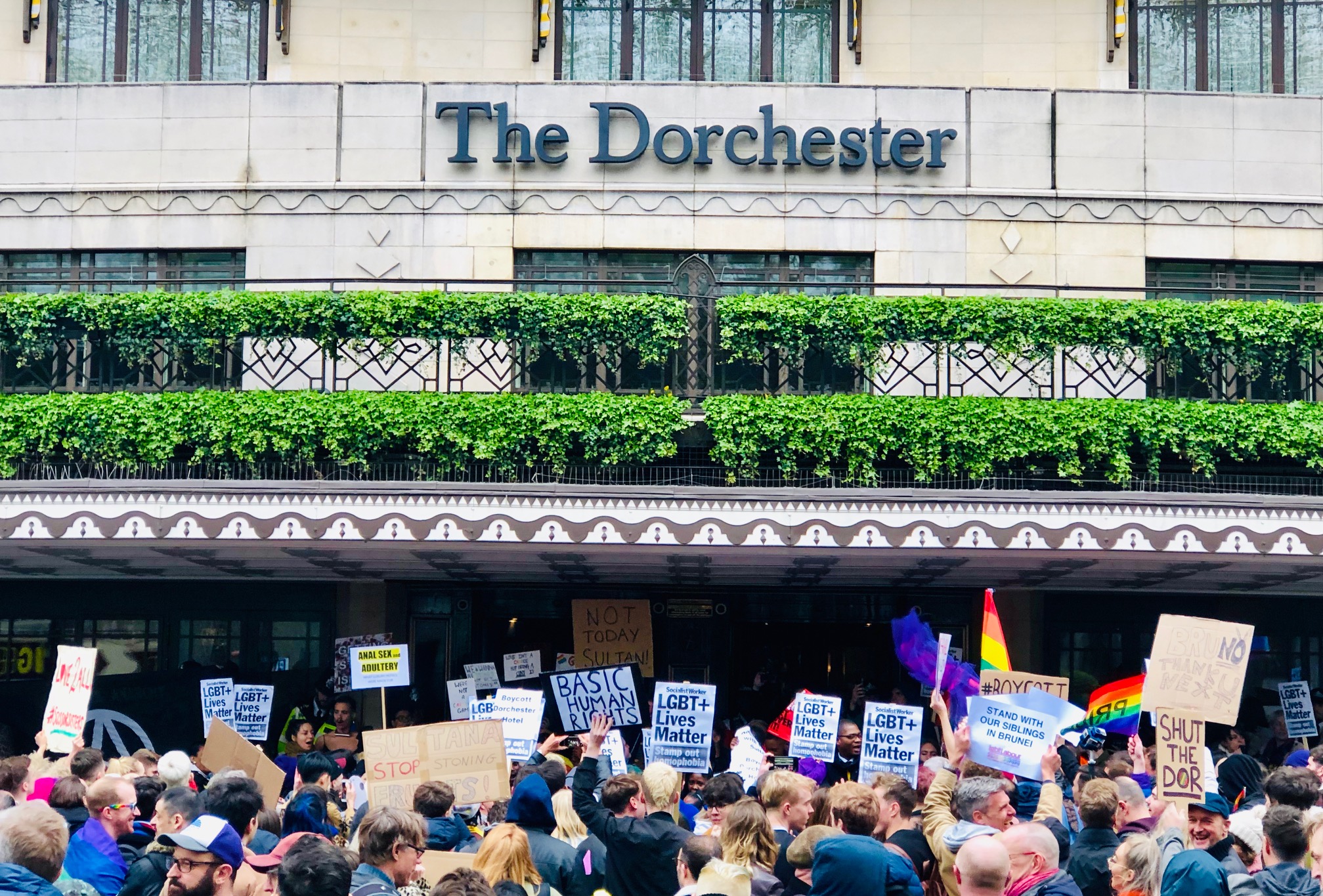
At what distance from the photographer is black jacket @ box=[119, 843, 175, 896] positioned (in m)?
7.93

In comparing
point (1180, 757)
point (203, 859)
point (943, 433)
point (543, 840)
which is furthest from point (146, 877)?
point (943, 433)

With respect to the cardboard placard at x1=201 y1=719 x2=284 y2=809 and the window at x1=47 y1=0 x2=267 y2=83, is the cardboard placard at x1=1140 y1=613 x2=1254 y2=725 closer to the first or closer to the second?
the cardboard placard at x1=201 y1=719 x2=284 y2=809

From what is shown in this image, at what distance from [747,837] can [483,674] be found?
30.8ft

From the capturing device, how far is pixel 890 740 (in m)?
12.8

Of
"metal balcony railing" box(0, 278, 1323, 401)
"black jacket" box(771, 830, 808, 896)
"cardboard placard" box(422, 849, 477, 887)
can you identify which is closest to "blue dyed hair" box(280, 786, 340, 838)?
"cardboard placard" box(422, 849, 477, 887)

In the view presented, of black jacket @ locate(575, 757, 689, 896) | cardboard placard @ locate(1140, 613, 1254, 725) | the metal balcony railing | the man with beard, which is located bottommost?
black jacket @ locate(575, 757, 689, 896)

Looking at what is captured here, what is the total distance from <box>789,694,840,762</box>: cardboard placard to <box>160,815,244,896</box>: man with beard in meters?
7.09

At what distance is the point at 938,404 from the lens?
15.4 metres

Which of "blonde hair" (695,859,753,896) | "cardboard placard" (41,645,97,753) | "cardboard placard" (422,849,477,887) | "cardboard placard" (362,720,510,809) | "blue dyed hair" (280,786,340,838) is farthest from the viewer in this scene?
"cardboard placard" (41,645,97,753)

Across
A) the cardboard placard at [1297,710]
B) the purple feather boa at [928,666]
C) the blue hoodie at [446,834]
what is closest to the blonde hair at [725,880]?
the blue hoodie at [446,834]

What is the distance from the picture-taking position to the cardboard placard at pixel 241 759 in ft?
35.4

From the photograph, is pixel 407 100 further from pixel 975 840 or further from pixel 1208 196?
pixel 975 840

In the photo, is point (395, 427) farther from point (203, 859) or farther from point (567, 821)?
point (203, 859)

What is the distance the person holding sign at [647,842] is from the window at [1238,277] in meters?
12.0
